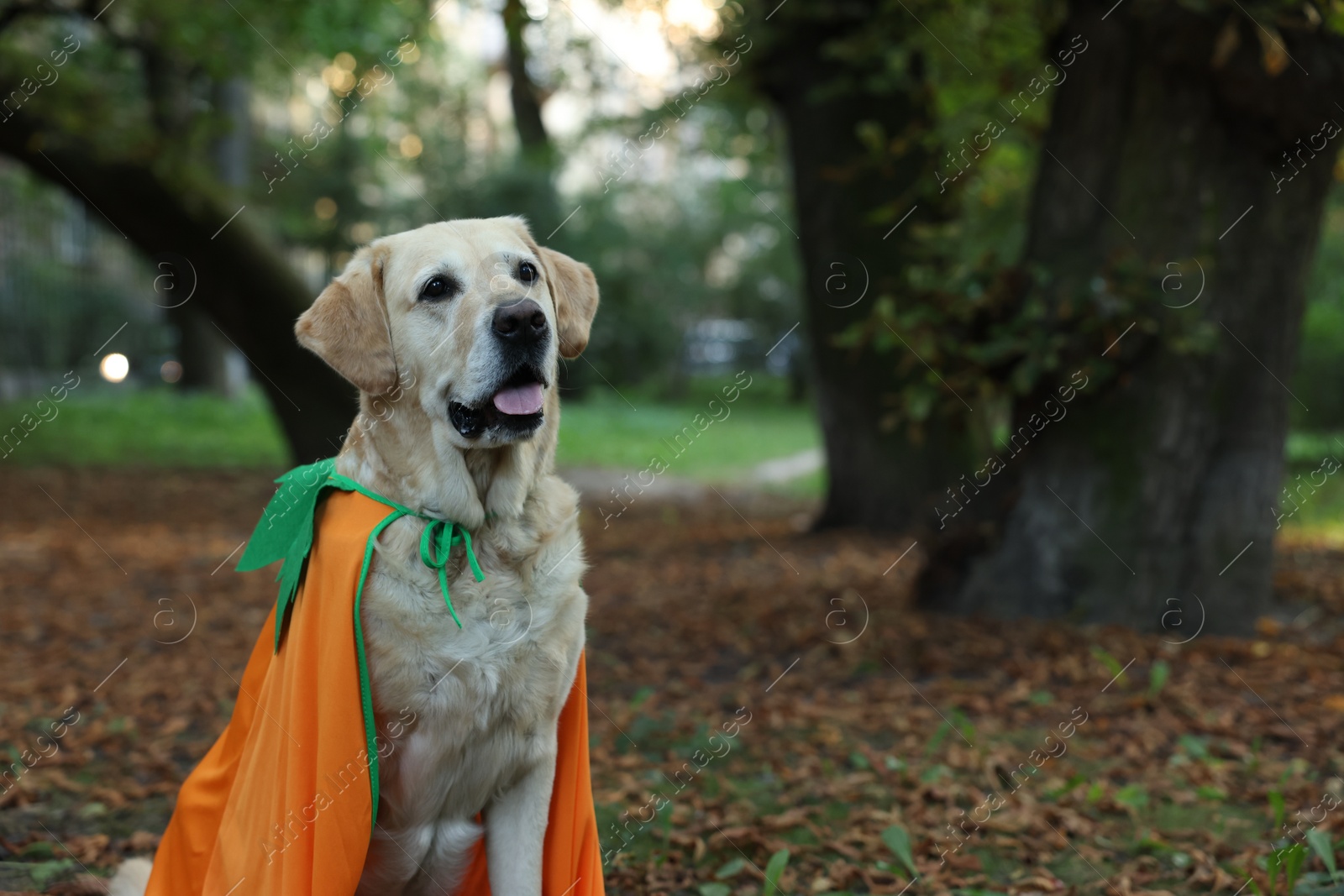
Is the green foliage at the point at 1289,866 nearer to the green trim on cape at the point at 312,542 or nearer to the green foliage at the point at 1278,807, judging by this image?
the green foliage at the point at 1278,807

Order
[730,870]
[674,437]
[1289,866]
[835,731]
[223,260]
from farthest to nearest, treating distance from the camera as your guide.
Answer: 1. [674,437]
2. [223,260]
3. [835,731]
4. [730,870]
5. [1289,866]

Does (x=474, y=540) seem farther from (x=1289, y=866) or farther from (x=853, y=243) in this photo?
(x=853, y=243)

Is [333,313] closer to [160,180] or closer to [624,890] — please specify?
[624,890]

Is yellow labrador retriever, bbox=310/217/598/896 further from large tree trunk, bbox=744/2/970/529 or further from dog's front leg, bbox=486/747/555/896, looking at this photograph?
large tree trunk, bbox=744/2/970/529

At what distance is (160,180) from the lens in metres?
9.14

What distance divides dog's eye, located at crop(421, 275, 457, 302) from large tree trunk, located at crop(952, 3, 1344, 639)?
145 inches

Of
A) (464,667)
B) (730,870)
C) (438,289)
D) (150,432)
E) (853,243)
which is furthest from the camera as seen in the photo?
(150,432)

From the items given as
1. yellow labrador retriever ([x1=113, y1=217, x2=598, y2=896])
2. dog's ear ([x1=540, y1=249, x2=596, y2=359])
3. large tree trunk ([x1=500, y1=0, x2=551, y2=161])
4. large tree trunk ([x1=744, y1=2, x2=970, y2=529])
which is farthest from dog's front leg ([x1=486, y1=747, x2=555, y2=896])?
large tree trunk ([x1=500, y1=0, x2=551, y2=161])

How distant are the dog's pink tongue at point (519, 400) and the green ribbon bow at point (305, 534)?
31cm

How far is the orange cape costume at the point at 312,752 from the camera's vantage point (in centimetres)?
227

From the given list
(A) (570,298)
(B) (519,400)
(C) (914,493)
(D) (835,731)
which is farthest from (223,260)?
(B) (519,400)

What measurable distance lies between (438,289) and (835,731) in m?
2.80

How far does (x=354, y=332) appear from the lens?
2588mm

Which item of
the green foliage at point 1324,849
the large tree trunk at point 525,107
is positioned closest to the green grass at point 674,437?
the large tree trunk at point 525,107
